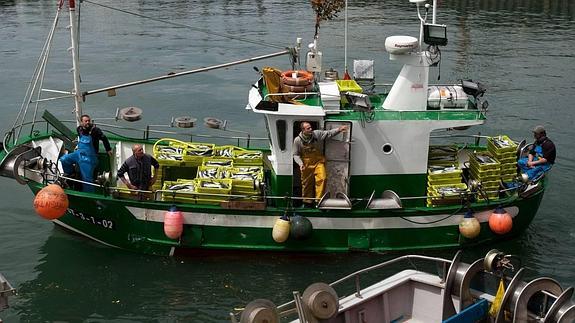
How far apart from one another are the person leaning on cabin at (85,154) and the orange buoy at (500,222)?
770 centimetres

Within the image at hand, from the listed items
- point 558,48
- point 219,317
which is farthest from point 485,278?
point 558,48

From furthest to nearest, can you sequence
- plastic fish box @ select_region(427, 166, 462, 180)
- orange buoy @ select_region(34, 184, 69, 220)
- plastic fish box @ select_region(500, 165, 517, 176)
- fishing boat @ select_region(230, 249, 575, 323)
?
plastic fish box @ select_region(500, 165, 517, 176)
plastic fish box @ select_region(427, 166, 462, 180)
orange buoy @ select_region(34, 184, 69, 220)
fishing boat @ select_region(230, 249, 575, 323)

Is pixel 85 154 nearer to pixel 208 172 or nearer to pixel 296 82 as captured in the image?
pixel 208 172

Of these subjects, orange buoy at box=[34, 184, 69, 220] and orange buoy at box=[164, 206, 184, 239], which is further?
orange buoy at box=[164, 206, 184, 239]

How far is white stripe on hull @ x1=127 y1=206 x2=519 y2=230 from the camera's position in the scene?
43.8 ft

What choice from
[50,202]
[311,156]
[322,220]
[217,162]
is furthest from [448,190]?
[50,202]

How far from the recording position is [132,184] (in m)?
13.5

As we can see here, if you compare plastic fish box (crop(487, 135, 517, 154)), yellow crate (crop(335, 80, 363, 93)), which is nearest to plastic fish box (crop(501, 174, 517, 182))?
plastic fish box (crop(487, 135, 517, 154))

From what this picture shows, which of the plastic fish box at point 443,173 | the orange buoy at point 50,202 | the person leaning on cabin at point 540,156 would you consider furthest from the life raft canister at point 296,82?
the person leaning on cabin at point 540,156

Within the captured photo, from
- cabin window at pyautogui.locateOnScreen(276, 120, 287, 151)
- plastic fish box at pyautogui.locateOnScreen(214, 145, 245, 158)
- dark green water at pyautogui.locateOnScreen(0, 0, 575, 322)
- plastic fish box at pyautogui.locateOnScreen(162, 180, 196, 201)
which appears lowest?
dark green water at pyautogui.locateOnScreen(0, 0, 575, 322)

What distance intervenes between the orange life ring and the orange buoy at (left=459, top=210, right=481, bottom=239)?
12.8ft

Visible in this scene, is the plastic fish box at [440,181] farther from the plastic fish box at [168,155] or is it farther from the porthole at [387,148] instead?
the plastic fish box at [168,155]

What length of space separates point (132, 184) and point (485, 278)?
671cm

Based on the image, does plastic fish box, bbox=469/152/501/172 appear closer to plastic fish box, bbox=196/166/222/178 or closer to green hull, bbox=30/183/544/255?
green hull, bbox=30/183/544/255
